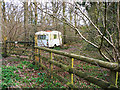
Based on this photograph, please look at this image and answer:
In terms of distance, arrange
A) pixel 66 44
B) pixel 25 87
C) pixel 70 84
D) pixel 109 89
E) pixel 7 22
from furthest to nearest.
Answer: pixel 66 44 < pixel 7 22 < pixel 25 87 < pixel 70 84 < pixel 109 89

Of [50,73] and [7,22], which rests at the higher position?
[7,22]

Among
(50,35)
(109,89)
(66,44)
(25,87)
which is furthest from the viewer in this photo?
(66,44)

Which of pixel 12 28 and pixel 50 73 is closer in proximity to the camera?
pixel 50 73

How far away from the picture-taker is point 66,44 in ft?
50.8

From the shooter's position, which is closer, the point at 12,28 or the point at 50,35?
the point at 12,28

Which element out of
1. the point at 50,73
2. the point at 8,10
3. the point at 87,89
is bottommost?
the point at 87,89

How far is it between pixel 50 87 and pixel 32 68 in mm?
1884

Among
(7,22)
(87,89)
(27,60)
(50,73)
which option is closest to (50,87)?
(50,73)

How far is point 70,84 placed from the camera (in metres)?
2.75

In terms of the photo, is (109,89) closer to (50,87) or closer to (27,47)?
(50,87)

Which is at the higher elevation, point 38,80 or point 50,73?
point 50,73

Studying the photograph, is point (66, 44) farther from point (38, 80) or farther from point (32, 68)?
point (38, 80)

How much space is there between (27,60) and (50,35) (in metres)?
7.00

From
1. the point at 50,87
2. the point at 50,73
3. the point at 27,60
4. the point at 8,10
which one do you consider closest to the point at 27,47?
the point at 27,60
